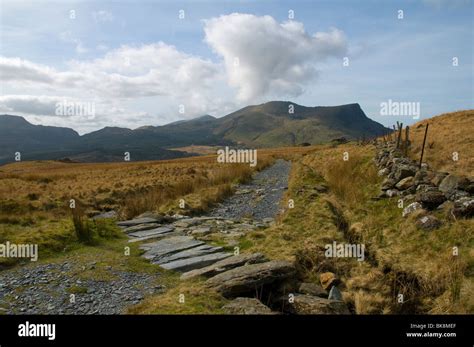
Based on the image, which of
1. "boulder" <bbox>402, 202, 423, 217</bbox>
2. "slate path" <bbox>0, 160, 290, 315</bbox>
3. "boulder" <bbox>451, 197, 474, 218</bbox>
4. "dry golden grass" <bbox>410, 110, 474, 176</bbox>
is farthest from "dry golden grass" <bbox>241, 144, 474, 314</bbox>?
"dry golden grass" <bbox>410, 110, 474, 176</bbox>

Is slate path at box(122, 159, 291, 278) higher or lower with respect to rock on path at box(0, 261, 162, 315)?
higher

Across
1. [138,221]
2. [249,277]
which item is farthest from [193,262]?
[138,221]

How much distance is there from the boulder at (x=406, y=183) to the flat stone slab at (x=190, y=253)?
9.25 metres

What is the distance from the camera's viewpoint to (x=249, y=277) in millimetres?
8789

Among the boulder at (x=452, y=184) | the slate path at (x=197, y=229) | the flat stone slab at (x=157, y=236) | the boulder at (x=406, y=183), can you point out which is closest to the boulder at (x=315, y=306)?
the slate path at (x=197, y=229)

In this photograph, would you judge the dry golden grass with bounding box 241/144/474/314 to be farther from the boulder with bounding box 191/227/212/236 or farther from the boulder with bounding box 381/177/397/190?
the boulder with bounding box 191/227/212/236

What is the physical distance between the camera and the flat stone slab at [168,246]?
1166 cm

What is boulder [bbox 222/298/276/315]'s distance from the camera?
746cm

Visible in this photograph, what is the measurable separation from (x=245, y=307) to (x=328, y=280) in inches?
109

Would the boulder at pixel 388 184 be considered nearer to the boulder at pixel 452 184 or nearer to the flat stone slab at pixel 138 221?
the boulder at pixel 452 184

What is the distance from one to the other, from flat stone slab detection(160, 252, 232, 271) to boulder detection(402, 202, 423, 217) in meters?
7.14

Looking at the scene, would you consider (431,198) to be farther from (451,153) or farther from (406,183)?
(451,153)
